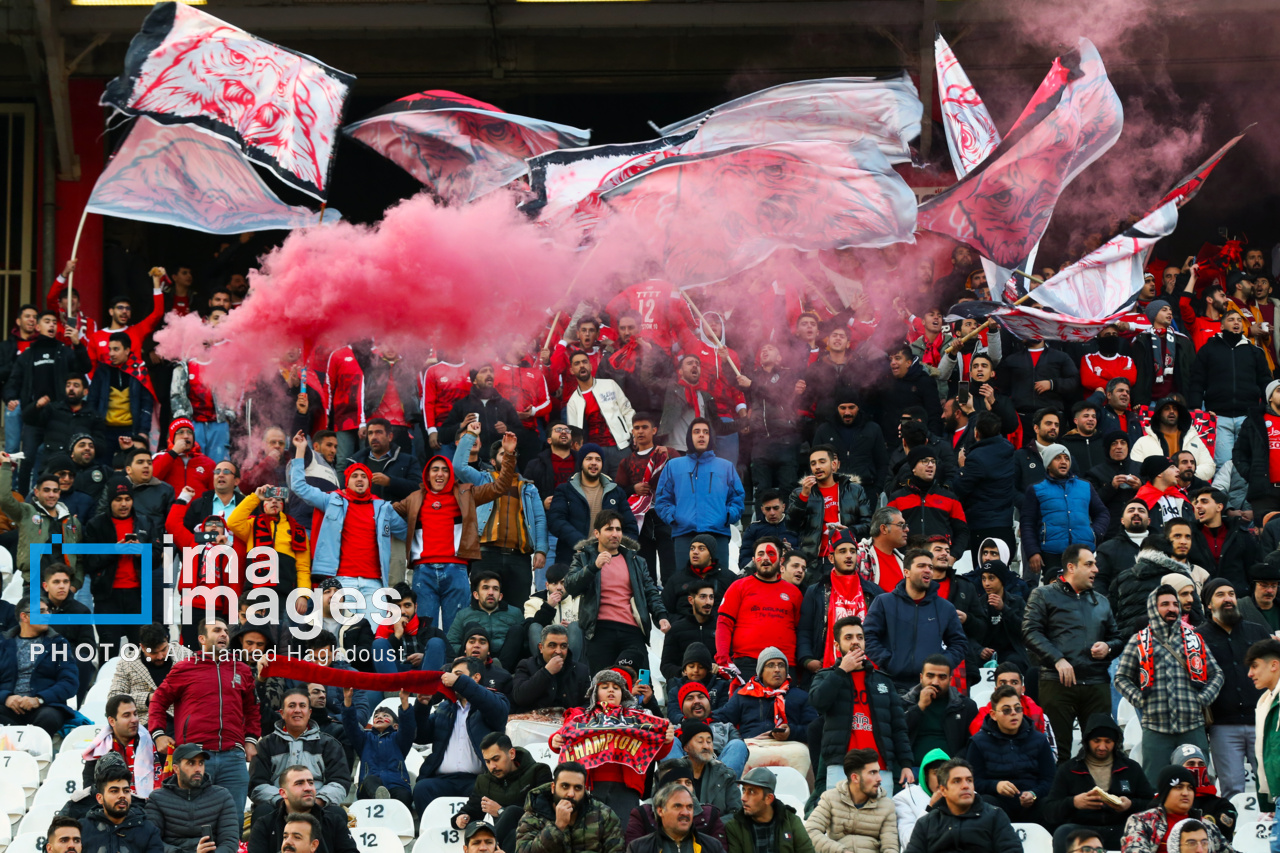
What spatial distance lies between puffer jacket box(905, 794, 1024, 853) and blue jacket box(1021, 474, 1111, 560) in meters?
4.26

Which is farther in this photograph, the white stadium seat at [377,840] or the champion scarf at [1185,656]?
the champion scarf at [1185,656]

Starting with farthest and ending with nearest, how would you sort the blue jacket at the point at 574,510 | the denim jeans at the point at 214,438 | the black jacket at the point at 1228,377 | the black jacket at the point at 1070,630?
1. the black jacket at the point at 1228,377
2. the denim jeans at the point at 214,438
3. the blue jacket at the point at 574,510
4. the black jacket at the point at 1070,630

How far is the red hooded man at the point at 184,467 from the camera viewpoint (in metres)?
13.2

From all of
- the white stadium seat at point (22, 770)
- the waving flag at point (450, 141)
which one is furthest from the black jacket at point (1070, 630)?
the white stadium seat at point (22, 770)

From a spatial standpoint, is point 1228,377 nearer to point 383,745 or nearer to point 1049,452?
point 1049,452

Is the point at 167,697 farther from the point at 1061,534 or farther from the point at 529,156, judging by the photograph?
the point at 1061,534

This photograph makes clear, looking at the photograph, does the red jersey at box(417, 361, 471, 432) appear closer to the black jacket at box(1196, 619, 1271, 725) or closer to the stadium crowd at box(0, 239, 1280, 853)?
A: the stadium crowd at box(0, 239, 1280, 853)

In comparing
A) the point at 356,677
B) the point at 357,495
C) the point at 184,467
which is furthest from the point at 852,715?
the point at 184,467

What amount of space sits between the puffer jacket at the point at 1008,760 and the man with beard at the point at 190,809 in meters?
4.09

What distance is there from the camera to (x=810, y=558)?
12.1m

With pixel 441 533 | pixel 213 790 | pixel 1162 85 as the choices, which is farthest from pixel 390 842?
pixel 1162 85

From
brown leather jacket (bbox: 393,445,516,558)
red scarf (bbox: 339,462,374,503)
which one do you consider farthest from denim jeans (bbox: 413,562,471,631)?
red scarf (bbox: 339,462,374,503)

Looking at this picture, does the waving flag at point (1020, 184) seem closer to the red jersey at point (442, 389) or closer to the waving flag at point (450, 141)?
the waving flag at point (450, 141)

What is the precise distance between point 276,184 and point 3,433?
4557 millimetres
